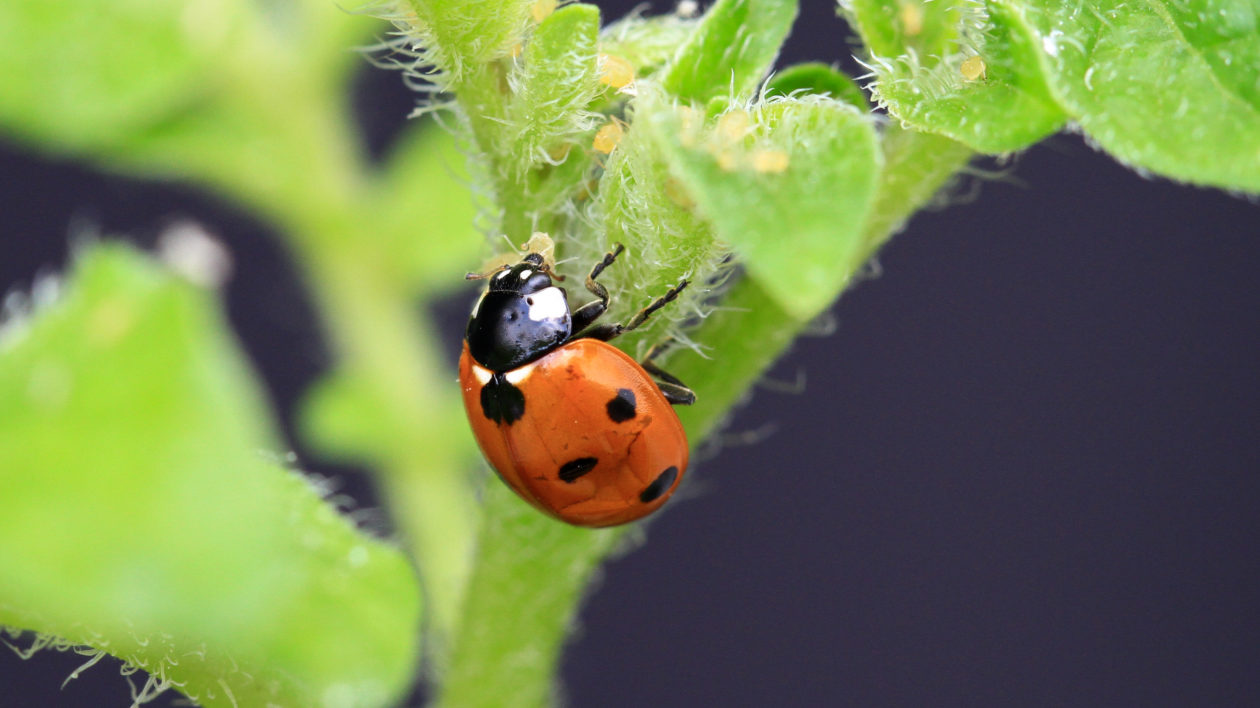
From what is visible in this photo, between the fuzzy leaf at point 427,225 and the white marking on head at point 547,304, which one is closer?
the white marking on head at point 547,304

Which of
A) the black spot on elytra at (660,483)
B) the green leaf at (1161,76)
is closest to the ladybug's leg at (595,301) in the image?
the black spot on elytra at (660,483)

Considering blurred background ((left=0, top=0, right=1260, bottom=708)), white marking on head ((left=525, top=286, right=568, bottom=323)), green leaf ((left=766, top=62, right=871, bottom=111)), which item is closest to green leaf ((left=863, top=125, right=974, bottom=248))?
green leaf ((left=766, top=62, right=871, bottom=111))

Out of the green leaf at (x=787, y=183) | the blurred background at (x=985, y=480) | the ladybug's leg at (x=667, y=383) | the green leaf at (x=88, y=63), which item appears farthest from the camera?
the blurred background at (x=985, y=480)

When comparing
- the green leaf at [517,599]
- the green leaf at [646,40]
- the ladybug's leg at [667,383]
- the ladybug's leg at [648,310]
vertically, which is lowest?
the green leaf at [517,599]

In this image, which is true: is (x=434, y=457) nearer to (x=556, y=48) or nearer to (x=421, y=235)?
(x=421, y=235)

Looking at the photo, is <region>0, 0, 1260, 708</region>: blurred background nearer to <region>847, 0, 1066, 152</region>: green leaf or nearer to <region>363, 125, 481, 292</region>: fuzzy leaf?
<region>363, 125, 481, 292</region>: fuzzy leaf

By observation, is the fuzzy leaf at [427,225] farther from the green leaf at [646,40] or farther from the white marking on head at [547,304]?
the green leaf at [646,40]

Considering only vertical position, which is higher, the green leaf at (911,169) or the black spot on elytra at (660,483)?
the green leaf at (911,169)
